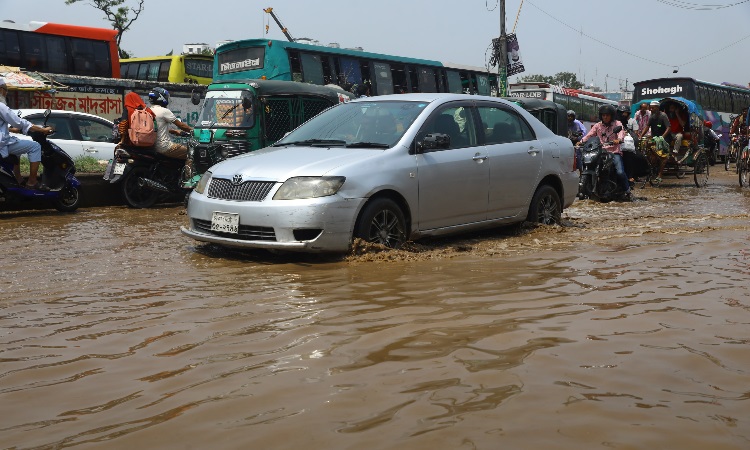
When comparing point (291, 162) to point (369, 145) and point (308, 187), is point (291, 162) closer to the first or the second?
point (308, 187)

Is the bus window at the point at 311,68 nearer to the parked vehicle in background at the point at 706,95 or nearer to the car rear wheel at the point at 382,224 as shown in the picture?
the parked vehicle in background at the point at 706,95

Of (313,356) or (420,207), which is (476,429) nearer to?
(313,356)

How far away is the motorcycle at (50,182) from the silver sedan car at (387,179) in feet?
15.1

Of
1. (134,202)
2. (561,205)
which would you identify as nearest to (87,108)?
(134,202)

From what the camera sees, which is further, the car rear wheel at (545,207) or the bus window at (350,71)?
the bus window at (350,71)

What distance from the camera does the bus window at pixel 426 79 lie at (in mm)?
25359

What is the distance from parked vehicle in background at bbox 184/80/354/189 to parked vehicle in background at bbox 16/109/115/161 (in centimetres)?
216

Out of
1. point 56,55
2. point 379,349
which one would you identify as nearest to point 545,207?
point 379,349

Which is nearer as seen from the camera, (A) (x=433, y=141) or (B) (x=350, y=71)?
(A) (x=433, y=141)

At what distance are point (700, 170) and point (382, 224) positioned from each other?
13.7 m

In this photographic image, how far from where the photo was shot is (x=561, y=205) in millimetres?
9906

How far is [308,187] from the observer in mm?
7152

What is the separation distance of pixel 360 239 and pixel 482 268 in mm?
1050

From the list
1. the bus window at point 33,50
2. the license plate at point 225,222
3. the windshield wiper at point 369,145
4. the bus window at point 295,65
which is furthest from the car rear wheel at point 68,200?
the bus window at point 33,50
